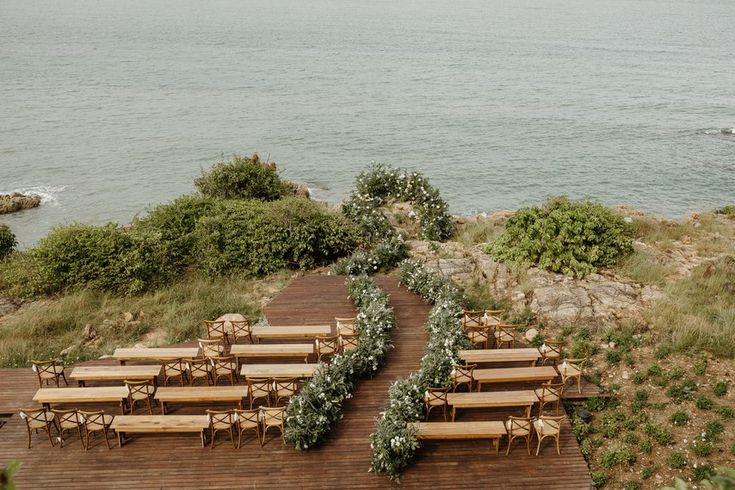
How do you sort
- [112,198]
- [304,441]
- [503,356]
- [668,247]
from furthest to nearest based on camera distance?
[112,198], [668,247], [503,356], [304,441]

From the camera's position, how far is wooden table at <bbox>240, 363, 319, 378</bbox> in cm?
1353

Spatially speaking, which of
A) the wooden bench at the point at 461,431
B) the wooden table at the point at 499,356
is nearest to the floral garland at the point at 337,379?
the wooden bench at the point at 461,431

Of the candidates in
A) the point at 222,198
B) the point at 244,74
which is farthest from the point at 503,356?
the point at 244,74

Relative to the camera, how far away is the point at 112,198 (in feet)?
142

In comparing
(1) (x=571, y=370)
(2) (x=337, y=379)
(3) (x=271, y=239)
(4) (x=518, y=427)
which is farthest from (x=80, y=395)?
(1) (x=571, y=370)

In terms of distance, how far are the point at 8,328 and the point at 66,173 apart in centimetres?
3485

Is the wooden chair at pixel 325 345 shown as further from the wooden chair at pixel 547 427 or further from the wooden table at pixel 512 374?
the wooden chair at pixel 547 427

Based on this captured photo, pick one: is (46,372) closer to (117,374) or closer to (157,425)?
(117,374)

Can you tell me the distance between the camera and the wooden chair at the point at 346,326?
49.2 ft

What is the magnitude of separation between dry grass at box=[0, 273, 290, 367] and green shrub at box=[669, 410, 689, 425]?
40.5 ft

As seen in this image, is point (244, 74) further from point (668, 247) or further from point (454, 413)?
point (454, 413)

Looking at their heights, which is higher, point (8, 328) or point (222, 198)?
point (222, 198)

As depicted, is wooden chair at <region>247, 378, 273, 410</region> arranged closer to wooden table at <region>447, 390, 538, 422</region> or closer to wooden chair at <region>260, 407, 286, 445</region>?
wooden chair at <region>260, 407, 286, 445</region>

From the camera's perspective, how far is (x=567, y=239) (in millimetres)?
18578
